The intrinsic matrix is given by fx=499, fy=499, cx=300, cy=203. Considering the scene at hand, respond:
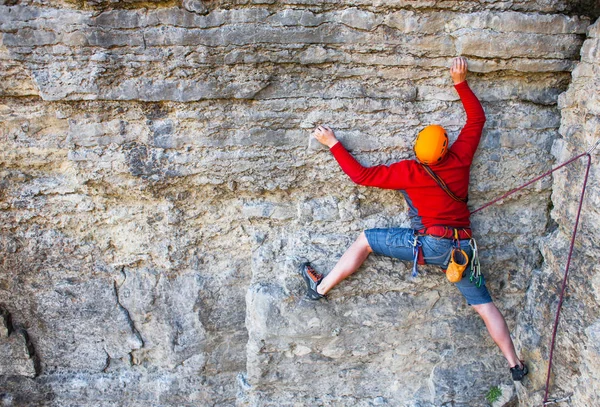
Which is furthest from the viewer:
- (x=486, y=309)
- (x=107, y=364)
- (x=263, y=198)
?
(x=107, y=364)

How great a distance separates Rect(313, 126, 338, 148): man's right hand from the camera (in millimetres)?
3154

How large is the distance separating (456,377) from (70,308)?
291 cm

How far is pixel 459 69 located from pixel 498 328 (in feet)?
5.71

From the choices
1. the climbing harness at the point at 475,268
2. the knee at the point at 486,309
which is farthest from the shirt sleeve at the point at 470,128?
the knee at the point at 486,309

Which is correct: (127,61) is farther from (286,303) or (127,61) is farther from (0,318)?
(0,318)

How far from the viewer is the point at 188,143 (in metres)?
3.22

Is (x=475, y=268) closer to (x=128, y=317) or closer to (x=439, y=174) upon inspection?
(x=439, y=174)

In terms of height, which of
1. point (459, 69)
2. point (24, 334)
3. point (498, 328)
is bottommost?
point (24, 334)

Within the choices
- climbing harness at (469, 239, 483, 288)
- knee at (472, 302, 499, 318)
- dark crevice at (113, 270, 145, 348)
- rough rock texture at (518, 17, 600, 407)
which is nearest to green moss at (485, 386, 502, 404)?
rough rock texture at (518, 17, 600, 407)

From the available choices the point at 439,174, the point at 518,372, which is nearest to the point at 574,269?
the point at 518,372

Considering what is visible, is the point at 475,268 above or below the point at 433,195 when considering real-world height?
below

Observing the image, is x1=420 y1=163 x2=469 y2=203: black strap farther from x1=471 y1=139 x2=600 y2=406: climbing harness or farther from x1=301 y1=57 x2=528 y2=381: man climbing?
x1=471 y1=139 x2=600 y2=406: climbing harness

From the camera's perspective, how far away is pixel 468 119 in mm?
3160

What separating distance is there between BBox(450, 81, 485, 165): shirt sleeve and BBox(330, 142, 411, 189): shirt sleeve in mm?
362
